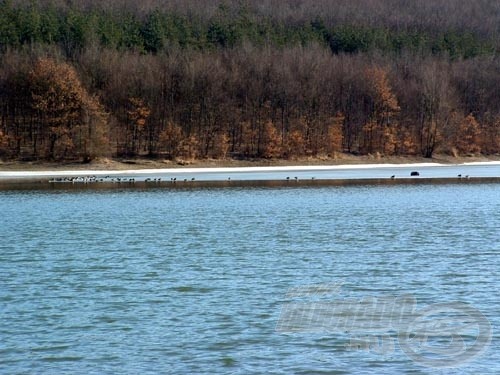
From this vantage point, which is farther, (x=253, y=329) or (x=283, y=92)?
(x=283, y=92)

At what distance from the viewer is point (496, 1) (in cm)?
18288

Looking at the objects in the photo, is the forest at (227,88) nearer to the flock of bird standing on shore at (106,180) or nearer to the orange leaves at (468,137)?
the orange leaves at (468,137)

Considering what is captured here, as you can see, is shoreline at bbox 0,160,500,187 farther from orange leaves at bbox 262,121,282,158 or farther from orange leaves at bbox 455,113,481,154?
orange leaves at bbox 455,113,481,154

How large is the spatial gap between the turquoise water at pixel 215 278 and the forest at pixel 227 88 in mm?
38107

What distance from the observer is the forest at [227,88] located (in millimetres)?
85062

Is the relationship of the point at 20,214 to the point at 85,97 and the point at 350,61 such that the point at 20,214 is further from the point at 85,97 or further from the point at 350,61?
the point at 350,61

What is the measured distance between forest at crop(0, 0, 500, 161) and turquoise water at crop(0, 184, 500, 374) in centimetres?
3811

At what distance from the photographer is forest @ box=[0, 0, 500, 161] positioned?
85062 millimetres

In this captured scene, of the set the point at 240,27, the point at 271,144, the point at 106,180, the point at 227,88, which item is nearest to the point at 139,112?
the point at 227,88

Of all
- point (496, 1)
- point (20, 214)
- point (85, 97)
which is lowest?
point (20, 214)

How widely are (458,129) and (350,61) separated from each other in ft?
63.7

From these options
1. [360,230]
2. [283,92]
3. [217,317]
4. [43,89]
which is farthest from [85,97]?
[217,317]

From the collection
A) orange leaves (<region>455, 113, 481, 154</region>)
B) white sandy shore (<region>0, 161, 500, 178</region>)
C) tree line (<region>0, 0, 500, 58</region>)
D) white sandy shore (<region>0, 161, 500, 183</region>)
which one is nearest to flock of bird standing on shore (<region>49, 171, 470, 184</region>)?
white sandy shore (<region>0, 161, 500, 183</region>)

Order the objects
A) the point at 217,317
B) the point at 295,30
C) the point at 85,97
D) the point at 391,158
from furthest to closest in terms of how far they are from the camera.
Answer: the point at 295,30, the point at 391,158, the point at 85,97, the point at 217,317
